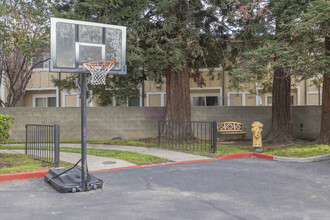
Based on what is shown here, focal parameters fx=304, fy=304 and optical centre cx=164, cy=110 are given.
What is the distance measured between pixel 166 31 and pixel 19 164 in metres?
7.90

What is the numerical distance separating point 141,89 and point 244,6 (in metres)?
11.3

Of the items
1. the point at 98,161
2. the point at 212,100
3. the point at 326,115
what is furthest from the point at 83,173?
the point at 212,100

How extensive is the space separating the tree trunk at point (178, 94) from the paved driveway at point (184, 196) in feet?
20.0

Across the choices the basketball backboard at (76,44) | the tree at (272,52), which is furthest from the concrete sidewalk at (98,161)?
the tree at (272,52)

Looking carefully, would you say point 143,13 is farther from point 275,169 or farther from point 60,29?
point 275,169

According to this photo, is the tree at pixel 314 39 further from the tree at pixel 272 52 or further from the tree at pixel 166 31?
the tree at pixel 166 31

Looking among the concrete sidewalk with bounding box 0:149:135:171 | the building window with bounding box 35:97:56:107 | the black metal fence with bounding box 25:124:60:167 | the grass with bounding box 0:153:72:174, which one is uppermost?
the building window with bounding box 35:97:56:107

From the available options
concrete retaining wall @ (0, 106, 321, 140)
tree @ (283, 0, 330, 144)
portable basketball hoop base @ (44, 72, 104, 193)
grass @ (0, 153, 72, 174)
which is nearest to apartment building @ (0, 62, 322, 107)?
concrete retaining wall @ (0, 106, 321, 140)

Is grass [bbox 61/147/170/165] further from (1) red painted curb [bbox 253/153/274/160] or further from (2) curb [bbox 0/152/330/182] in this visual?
(1) red painted curb [bbox 253/153/274/160]

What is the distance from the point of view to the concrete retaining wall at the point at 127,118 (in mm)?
14414

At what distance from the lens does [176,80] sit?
14.1 meters

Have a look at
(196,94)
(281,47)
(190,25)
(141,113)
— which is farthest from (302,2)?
(196,94)

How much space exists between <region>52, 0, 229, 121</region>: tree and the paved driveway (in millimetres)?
5843

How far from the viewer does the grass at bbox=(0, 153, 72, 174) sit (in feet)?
24.8
